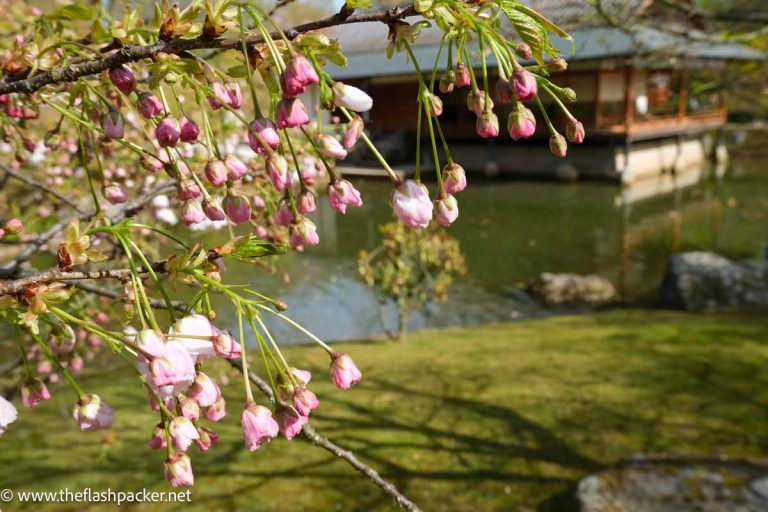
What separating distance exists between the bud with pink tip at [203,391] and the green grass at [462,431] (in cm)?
207

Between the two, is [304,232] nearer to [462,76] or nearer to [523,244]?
[462,76]

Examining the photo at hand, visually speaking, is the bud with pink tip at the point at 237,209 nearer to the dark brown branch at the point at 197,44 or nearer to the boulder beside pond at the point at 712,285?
the dark brown branch at the point at 197,44

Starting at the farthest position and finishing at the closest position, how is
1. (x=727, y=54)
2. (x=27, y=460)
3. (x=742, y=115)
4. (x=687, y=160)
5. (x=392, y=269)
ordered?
(x=742, y=115)
(x=687, y=160)
(x=727, y=54)
(x=392, y=269)
(x=27, y=460)

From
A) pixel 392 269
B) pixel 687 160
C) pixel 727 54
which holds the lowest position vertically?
pixel 687 160

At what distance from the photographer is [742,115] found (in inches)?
875

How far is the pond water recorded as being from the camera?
25.2 feet

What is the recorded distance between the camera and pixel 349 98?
2.11ft

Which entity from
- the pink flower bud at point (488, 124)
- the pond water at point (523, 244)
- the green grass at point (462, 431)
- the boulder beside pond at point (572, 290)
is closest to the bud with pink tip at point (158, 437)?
the pink flower bud at point (488, 124)

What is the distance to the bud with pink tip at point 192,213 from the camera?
2.68 ft

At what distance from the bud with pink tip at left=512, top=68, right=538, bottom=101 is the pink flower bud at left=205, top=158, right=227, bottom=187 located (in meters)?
0.33

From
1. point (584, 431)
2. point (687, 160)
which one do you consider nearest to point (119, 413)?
point (584, 431)

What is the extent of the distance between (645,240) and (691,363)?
688cm

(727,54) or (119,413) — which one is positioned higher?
(727,54)

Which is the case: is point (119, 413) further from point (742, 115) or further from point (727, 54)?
point (742, 115)
